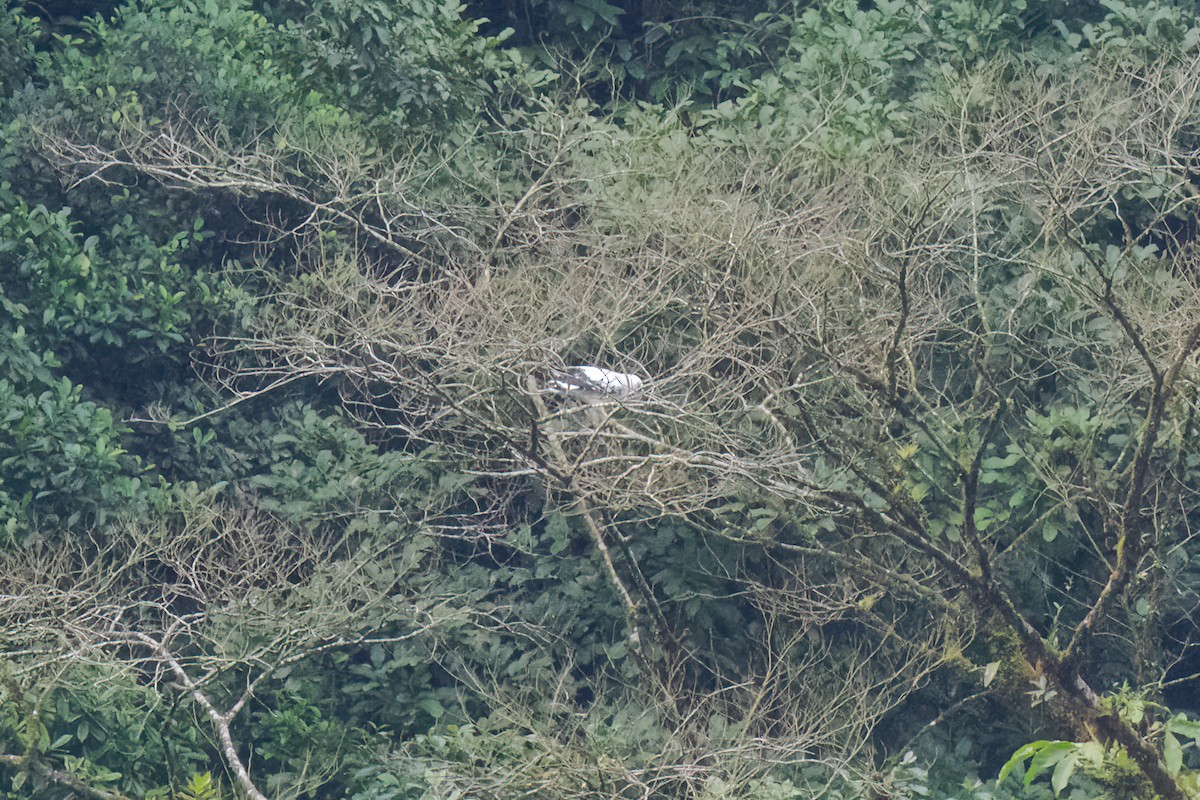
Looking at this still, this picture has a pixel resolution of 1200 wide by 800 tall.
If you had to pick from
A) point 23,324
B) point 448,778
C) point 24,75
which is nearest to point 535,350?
point 448,778

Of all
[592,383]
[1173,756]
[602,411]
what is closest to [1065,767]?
[1173,756]

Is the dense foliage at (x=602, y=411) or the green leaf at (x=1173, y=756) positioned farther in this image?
the dense foliage at (x=602, y=411)

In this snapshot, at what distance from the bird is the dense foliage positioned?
0.08 metres

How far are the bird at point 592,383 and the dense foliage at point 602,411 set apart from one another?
80mm

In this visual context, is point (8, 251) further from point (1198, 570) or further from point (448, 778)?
point (1198, 570)

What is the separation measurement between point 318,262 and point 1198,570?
5634 mm

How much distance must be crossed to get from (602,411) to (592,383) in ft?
0.71

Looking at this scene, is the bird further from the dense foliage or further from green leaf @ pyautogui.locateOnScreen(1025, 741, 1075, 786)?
green leaf @ pyautogui.locateOnScreen(1025, 741, 1075, 786)

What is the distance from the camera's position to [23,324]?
9.32 m

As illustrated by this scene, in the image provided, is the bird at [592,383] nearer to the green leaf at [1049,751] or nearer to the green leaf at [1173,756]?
the green leaf at [1173,756]

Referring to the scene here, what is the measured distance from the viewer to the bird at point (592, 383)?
269 inches

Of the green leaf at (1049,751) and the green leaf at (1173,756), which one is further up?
the green leaf at (1049,751)

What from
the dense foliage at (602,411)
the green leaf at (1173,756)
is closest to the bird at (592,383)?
the dense foliage at (602,411)

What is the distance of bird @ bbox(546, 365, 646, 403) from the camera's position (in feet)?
22.4
